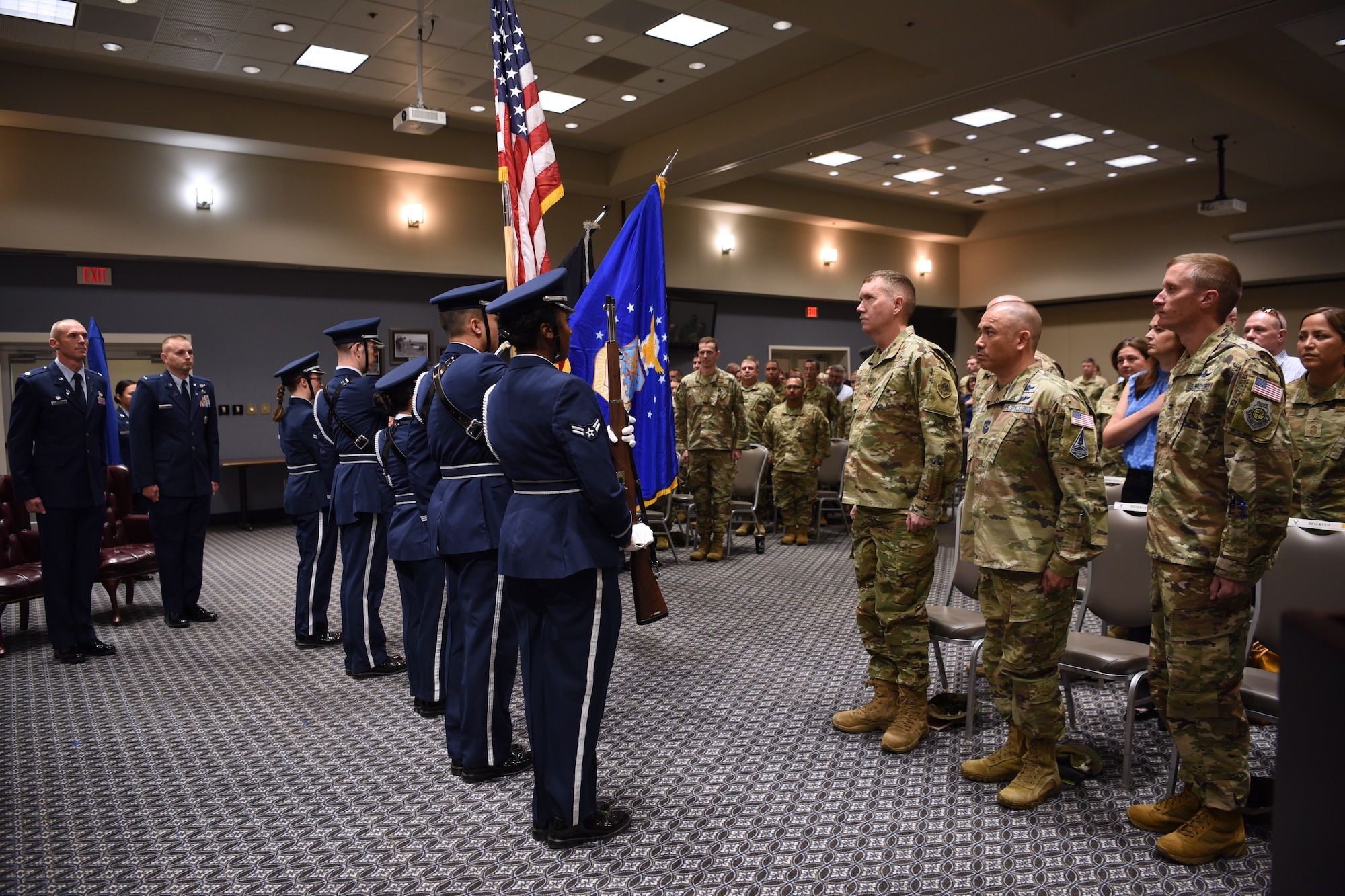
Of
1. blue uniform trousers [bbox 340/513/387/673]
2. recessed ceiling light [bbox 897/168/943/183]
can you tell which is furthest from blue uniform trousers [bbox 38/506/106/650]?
recessed ceiling light [bbox 897/168/943/183]

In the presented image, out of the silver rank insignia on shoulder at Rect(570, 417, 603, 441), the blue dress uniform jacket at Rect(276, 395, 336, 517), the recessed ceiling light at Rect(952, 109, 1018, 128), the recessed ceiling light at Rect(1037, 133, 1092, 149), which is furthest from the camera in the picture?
the recessed ceiling light at Rect(1037, 133, 1092, 149)

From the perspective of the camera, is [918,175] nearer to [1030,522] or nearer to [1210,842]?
[1030,522]

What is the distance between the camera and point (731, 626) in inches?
209

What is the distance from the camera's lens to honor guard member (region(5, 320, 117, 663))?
4.67m

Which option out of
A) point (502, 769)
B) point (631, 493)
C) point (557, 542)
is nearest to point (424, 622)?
point (502, 769)

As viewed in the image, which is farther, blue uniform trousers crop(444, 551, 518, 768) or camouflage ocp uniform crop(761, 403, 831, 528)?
camouflage ocp uniform crop(761, 403, 831, 528)

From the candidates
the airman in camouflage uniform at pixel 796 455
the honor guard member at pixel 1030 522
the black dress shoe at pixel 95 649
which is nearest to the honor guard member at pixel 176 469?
the black dress shoe at pixel 95 649

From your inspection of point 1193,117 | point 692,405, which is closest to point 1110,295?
point 1193,117

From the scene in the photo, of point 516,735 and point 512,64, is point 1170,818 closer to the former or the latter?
point 516,735

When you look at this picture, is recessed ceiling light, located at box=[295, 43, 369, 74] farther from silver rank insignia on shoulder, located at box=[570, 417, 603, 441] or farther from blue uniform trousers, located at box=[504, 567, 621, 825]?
blue uniform trousers, located at box=[504, 567, 621, 825]

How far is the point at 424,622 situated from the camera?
3627 mm

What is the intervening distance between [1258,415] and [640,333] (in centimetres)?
281

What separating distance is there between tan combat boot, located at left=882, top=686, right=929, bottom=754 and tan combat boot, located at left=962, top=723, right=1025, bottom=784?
30 centimetres

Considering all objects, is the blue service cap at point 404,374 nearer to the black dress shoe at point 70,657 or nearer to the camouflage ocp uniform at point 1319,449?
the black dress shoe at point 70,657
